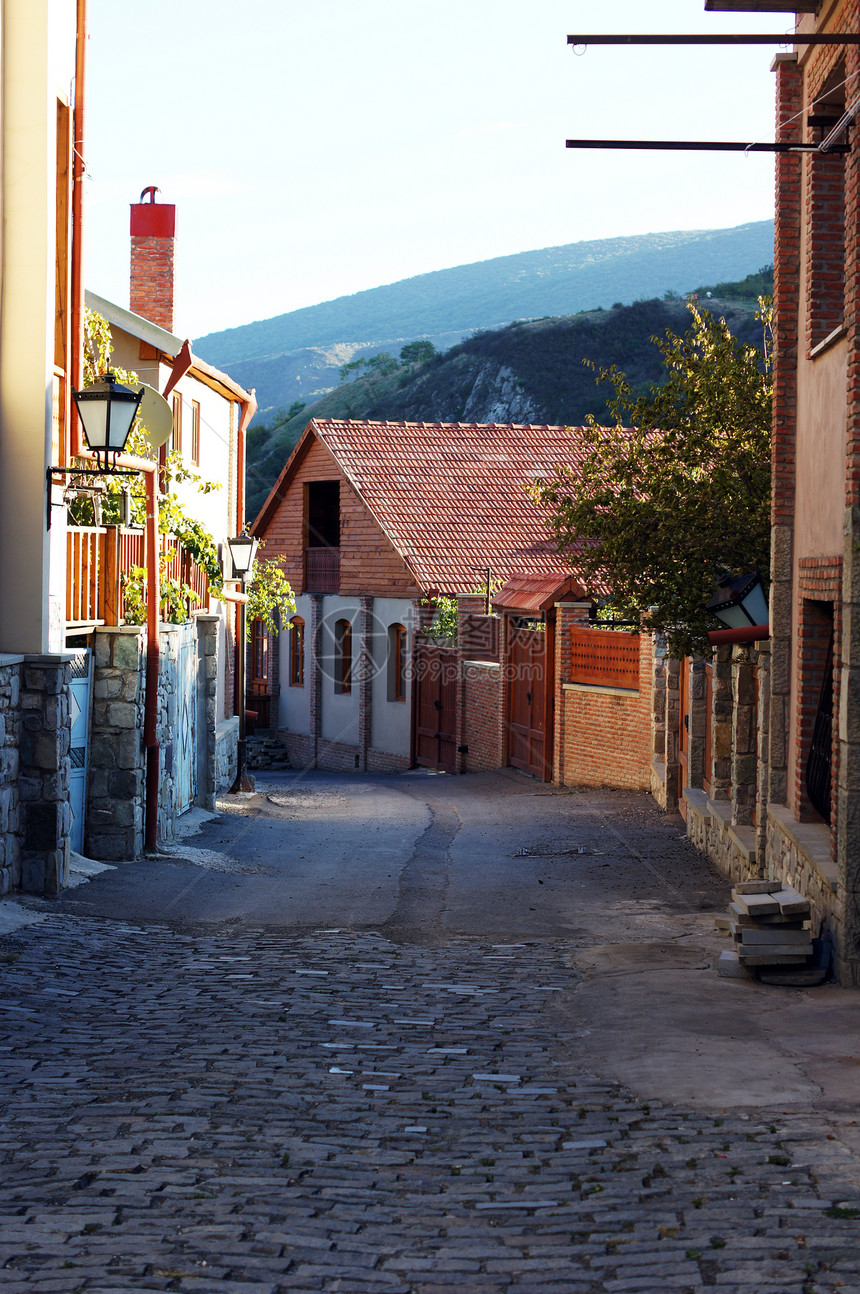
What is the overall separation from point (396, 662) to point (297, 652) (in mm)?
4894

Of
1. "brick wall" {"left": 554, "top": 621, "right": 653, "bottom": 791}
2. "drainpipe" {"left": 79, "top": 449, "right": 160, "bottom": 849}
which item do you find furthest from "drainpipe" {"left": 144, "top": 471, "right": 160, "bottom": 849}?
"brick wall" {"left": 554, "top": 621, "right": 653, "bottom": 791}

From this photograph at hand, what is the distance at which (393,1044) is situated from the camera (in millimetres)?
6480

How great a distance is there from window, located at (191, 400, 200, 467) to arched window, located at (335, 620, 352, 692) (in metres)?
9.12

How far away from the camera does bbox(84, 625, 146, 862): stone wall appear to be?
12445 millimetres

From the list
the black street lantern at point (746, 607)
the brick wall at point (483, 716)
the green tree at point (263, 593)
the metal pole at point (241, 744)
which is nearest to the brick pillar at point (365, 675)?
the brick wall at point (483, 716)

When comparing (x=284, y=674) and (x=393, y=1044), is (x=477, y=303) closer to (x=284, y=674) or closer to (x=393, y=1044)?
(x=284, y=674)

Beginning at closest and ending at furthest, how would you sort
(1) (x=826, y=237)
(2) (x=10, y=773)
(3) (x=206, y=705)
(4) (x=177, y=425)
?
1. (1) (x=826, y=237)
2. (2) (x=10, y=773)
3. (3) (x=206, y=705)
4. (4) (x=177, y=425)

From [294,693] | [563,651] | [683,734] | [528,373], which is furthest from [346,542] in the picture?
[528,373]

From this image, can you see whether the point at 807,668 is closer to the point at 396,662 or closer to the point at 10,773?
the point at 10,773

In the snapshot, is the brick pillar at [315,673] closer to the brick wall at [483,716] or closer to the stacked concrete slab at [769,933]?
the brick wall at [483,716]

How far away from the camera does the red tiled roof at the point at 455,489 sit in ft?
89.5

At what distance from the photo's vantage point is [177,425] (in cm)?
1952

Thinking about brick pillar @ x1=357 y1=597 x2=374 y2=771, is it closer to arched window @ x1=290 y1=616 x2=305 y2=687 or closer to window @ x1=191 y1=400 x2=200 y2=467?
arched window @ x1=290 y1=616 x2=305 y2=687

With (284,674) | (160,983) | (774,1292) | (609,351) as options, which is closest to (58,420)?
(160,983)
